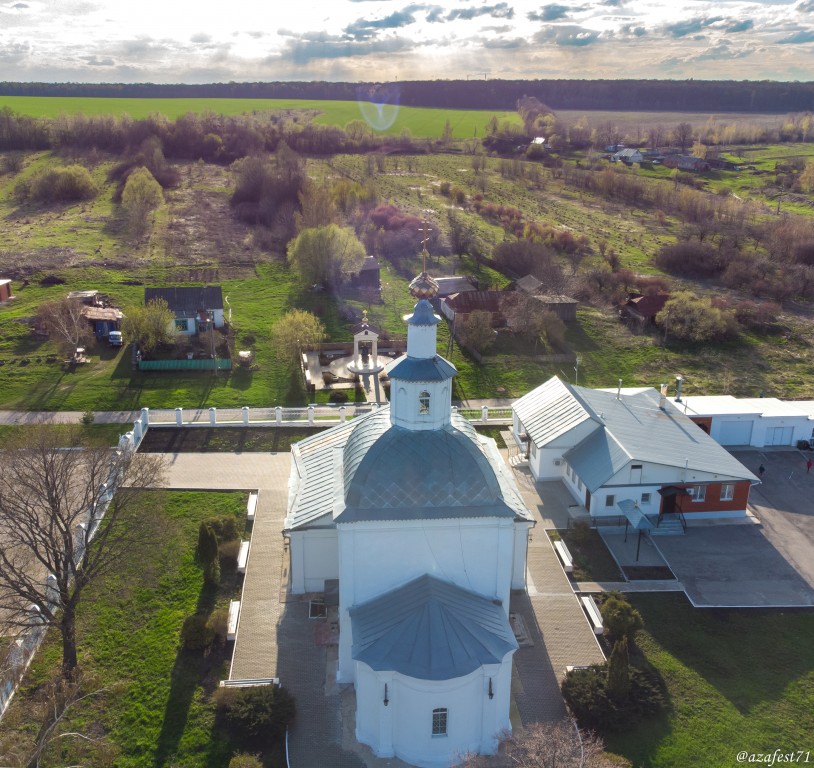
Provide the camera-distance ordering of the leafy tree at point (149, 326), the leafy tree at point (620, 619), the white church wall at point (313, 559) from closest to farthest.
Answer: the leafy tree at point (620, 619)
the white church wall at point (313, 559)
the leafy tree at point (149, 326)

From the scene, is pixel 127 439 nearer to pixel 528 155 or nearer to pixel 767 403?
pixel 767 403

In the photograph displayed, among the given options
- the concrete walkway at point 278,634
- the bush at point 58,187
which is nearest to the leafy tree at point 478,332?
the concrete walkway at point 278,634

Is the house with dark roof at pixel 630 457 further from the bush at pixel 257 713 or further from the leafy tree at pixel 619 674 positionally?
the bush at pixel 257 713

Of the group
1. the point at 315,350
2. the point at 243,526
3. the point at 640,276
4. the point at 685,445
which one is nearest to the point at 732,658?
the point at 685,445

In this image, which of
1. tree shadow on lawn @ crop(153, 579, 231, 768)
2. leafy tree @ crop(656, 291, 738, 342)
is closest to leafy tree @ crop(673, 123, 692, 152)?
leafy tree @ crop(656, 291, 738, 342)

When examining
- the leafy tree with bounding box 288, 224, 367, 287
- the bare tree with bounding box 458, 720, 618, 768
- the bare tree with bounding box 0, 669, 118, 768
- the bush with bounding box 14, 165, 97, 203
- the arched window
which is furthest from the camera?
the bush with bounding box 14, 165, 97, 203

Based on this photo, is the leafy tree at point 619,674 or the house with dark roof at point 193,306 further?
the house with dark roof at point 193,306

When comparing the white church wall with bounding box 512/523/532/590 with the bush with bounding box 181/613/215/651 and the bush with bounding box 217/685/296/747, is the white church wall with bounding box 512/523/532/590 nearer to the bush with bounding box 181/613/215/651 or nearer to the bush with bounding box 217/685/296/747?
the bush with bounding box 217/685/296/747
